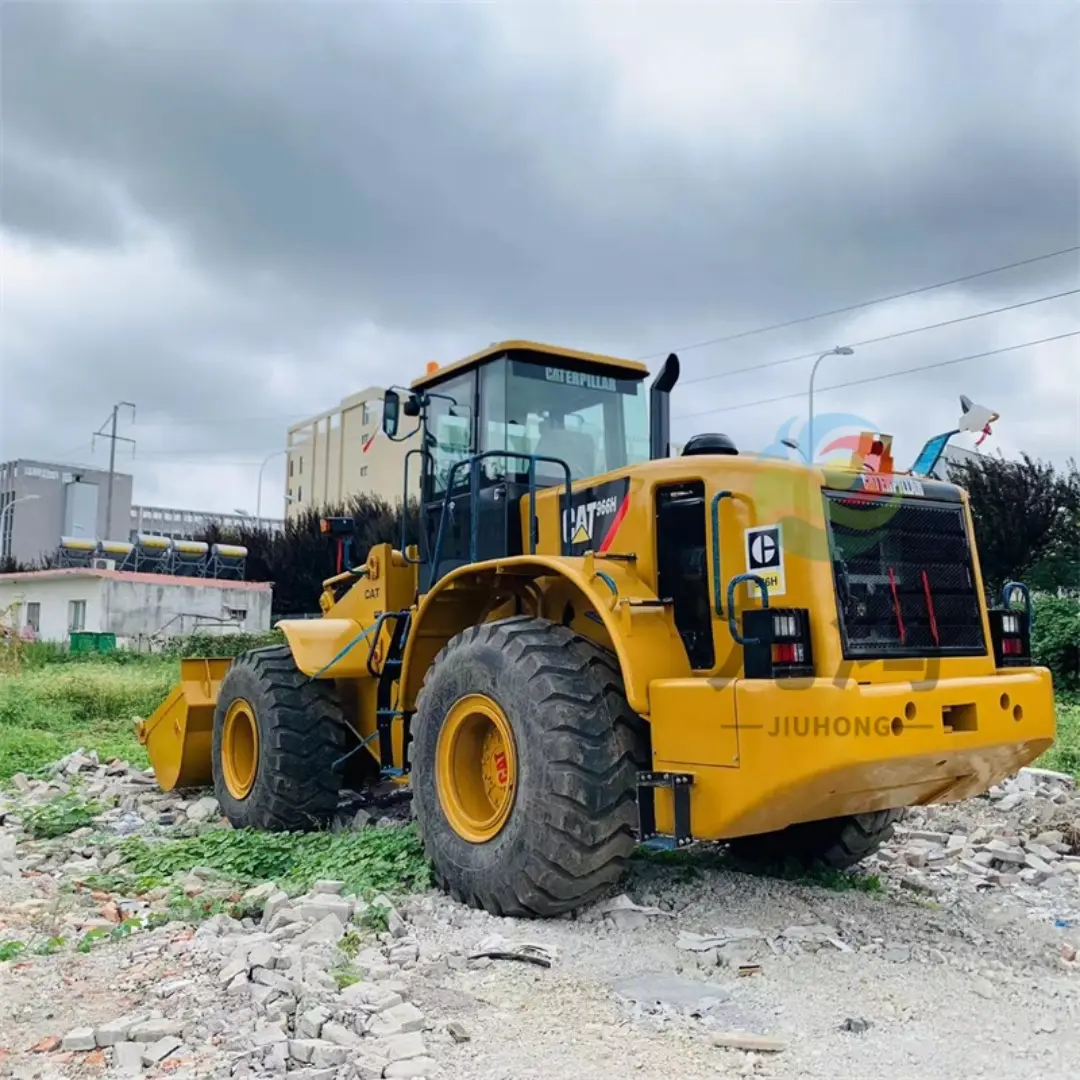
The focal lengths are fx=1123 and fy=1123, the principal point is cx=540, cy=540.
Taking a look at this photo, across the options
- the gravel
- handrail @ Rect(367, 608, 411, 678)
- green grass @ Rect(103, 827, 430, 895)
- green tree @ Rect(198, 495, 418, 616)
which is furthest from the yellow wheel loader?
green tree @ Rect(198, 495, 418, 616)

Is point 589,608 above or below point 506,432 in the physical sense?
below

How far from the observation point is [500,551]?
676 cm

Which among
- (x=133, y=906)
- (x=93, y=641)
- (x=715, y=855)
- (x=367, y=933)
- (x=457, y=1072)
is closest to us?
(x=457, y=1072)

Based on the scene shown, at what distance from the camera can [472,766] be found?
586 cm

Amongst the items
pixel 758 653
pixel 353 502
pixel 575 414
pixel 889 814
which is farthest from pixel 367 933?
pixel 353 502

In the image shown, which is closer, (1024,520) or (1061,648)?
(1061,648)

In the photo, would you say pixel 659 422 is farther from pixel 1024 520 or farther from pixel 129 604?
pixel 129 604

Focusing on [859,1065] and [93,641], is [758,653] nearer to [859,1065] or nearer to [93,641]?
[859,1065]

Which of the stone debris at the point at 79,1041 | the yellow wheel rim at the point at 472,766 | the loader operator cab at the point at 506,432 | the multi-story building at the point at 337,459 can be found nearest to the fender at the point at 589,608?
the loader operator cab at the point at 506,432

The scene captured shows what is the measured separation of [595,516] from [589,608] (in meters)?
0.51

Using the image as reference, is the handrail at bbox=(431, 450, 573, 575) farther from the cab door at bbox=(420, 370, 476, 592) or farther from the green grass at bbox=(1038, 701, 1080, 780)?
the green grass at bbox=(1038, 701, 1080, 780)

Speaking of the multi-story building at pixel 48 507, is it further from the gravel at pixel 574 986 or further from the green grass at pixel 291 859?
the gravel at pixel 574 986

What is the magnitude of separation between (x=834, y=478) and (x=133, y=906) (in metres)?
4.19

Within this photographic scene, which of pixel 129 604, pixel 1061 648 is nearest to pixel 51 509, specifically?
pixel 129 604
